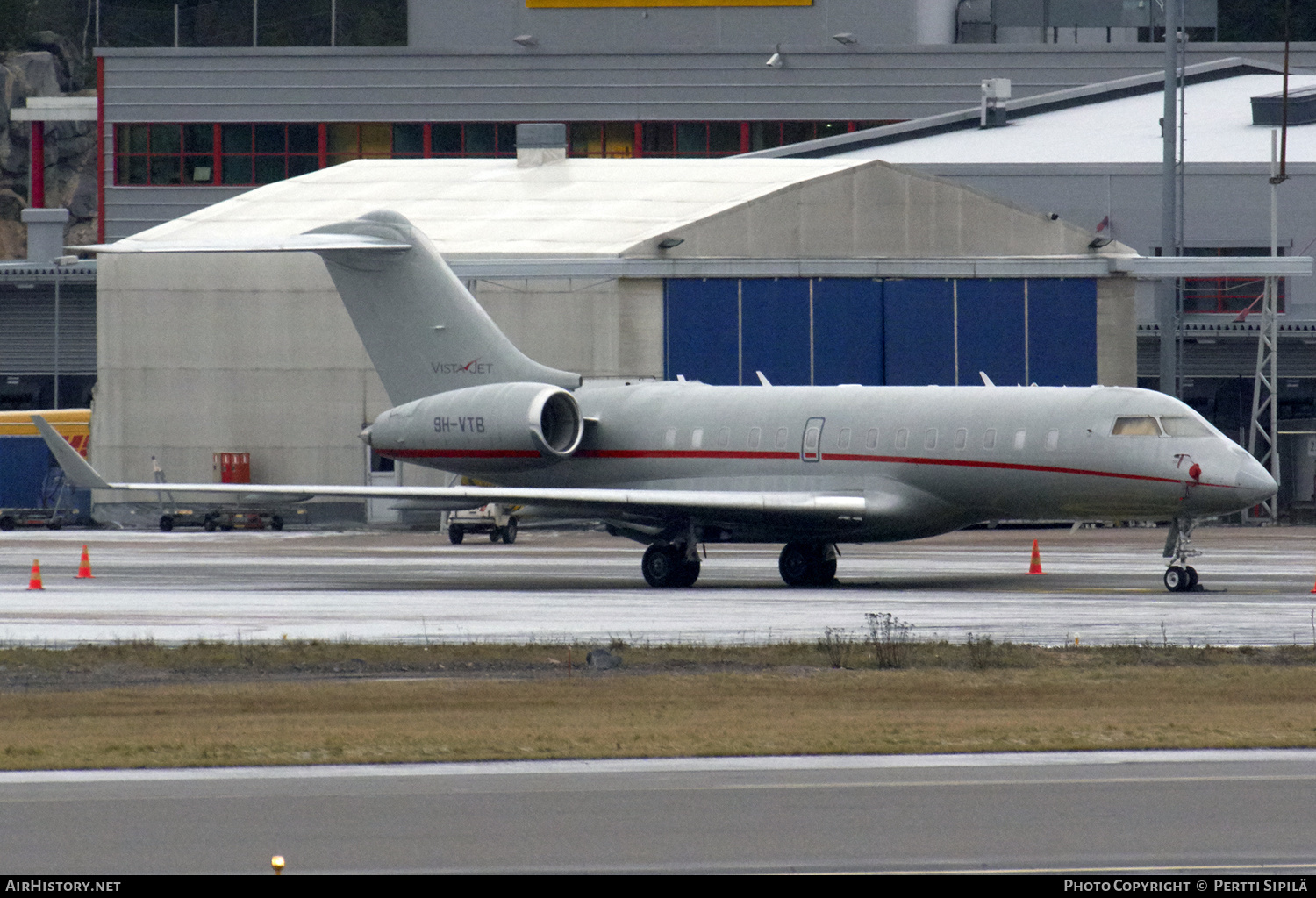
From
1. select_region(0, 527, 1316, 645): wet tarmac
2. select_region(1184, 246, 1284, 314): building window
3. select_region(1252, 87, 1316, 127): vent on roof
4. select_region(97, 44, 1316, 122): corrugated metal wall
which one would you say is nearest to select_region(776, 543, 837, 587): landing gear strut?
select_region(0, 527, 1316, 645): wet tarmac

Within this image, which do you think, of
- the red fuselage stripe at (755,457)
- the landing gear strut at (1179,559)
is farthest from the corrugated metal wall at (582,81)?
the landing gear strut at (1179,559)

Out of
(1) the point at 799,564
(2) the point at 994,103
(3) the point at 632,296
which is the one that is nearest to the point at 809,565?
(1) the point at 799,564

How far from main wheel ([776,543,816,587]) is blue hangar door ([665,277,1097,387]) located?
70.6ft

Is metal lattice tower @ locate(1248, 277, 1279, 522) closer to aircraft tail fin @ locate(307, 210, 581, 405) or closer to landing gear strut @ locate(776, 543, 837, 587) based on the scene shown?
landing gear strut @ locate(776, 543, 837, 587)

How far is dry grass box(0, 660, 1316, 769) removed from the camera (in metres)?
13.8

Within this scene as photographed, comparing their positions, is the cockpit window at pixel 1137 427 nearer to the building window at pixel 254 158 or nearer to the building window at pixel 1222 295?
the building window at pixel 1222 295

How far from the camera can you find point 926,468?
97.8ft

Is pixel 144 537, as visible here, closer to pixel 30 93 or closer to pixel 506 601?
Result: pixel 506 601

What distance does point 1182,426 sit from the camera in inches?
1113

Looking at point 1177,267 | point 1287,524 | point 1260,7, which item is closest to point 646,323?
point 1177,267

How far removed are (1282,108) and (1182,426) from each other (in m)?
43.8

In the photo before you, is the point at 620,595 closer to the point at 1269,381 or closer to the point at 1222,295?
the point at 1269,381

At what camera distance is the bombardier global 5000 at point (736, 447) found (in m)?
28.5

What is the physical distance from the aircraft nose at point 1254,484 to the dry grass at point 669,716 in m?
9.20
